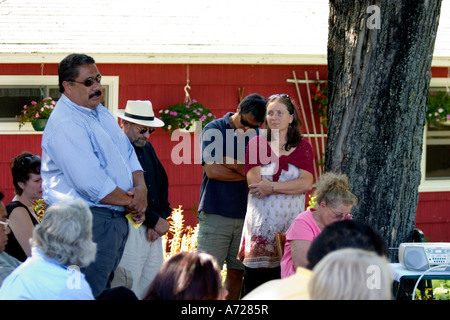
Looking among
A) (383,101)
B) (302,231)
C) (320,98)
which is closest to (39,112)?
(320,98)

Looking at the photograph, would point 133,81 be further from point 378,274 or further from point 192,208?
point 378,274

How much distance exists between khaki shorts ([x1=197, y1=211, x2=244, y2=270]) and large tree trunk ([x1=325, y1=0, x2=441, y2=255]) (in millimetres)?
892

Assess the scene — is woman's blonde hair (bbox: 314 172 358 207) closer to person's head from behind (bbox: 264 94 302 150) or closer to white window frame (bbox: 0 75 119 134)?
person's head from behind (bbox: 264 94 302 150)

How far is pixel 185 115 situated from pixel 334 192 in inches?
149

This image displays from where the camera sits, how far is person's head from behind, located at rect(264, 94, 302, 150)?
469 cm

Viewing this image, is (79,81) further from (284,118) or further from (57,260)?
(284,118)

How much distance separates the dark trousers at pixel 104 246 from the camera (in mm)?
3762

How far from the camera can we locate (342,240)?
2.76 m

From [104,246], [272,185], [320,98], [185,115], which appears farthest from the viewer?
[320,98]

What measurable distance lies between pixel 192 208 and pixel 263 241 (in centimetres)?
349

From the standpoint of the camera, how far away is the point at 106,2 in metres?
8.05

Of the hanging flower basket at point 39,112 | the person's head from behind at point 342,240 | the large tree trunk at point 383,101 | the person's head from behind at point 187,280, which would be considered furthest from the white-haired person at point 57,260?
the hanging flower basket at point 39,112
